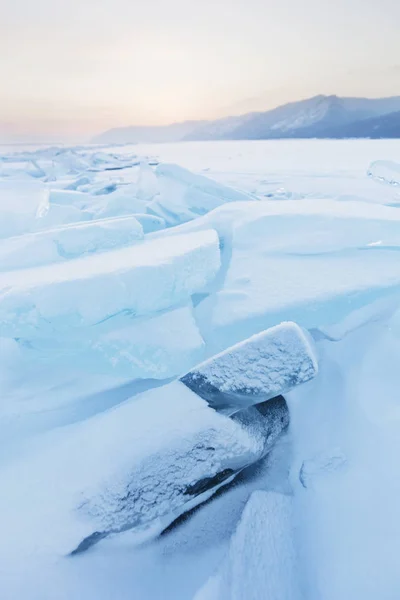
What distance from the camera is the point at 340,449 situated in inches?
35.1

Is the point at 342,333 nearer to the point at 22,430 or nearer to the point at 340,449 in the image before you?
the point at 340,449

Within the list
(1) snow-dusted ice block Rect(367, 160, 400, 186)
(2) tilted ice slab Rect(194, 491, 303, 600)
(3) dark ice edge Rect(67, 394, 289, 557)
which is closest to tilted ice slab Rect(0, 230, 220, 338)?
(3) dark ice edge Rect(67, 394, 289, 557)

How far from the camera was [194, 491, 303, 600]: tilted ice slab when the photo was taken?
0.65 meters

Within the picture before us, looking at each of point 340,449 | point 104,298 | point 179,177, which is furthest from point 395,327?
point 179,177

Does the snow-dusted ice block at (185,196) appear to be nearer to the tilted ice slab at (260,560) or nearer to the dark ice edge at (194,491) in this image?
the dark ice edge at (194,491)

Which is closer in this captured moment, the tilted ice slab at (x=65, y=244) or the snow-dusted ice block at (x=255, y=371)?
the snow-dusted ice block at (x=255, y=371)

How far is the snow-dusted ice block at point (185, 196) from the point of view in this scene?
2.83 metres

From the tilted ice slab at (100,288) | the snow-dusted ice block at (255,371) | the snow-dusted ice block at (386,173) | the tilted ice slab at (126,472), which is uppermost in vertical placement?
the snow-dusted ice block at (386,173)

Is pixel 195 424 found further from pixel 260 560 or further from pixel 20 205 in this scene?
pixel 20 205

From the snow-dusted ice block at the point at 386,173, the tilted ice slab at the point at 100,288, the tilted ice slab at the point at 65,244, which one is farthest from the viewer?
the snow-dusted ice block at the point at 386,173

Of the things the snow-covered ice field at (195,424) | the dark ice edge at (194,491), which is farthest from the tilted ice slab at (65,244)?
the dark ice edge at (194,491)

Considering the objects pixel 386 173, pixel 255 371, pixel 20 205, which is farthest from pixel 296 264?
pixel 20 205

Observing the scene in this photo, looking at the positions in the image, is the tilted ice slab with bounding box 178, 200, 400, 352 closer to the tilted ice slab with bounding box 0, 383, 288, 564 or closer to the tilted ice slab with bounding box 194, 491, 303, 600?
the tilted ice slab with bounding box 0, 383, 288, 564

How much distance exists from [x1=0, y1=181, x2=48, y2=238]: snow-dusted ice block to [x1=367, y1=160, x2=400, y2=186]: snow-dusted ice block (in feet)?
8.74
